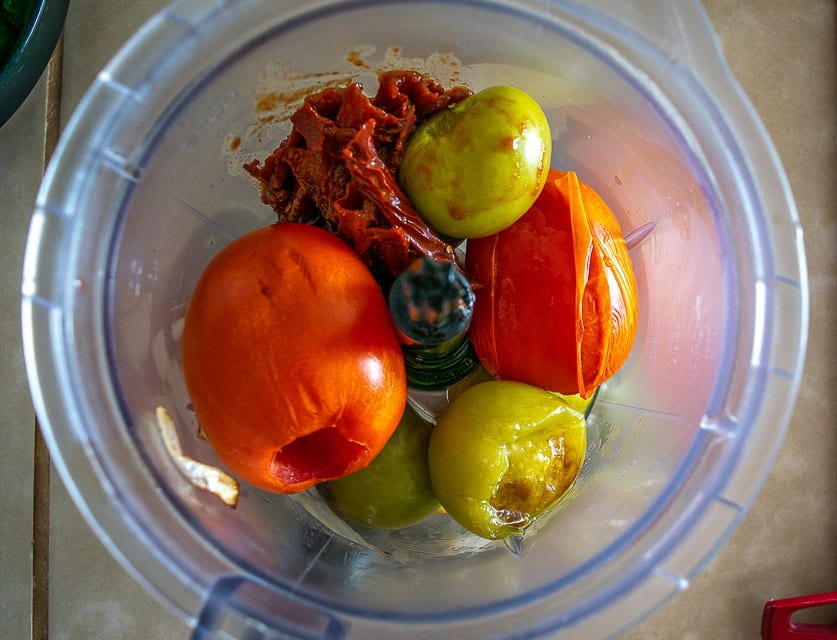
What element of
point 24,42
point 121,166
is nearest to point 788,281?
point 121,166

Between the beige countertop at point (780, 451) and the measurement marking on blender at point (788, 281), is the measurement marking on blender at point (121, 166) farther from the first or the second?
the measurement marking on blender at point (788, 281)

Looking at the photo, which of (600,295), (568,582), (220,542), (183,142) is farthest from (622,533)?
(183,142)

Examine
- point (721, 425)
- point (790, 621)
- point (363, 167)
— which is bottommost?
point (790, 621)

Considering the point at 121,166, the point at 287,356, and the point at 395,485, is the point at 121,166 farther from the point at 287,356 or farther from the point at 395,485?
the point at 395,485

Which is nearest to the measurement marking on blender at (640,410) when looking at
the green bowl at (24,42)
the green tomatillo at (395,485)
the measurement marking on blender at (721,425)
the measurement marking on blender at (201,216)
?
the measurement marking on blender at (721,425)

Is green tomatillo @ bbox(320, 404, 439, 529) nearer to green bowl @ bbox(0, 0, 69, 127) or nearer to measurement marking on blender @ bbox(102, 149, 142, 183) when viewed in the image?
measurement marking on blender @ bbox(102, 149, 142, 183)

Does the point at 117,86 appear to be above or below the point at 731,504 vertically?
above

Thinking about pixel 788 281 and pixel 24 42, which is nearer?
pixel 788 281
